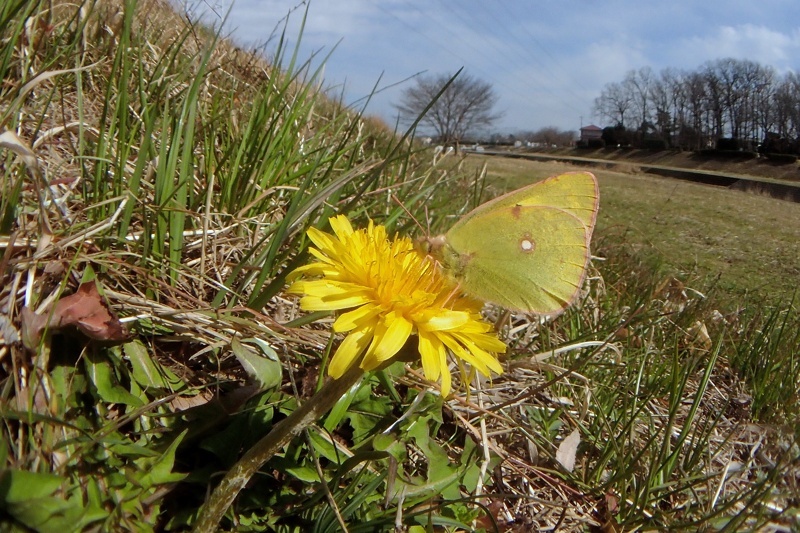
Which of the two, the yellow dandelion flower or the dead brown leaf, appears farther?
the dead brown leaf

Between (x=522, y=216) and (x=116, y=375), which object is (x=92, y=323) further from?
(x=522, y=216)

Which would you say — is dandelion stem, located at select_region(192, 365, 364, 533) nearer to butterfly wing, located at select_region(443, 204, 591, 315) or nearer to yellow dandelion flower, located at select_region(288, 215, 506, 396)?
yellow dandelion flower, located at select_region(288, 215, 506, 396)

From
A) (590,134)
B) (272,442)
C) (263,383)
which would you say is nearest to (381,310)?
(272,442)

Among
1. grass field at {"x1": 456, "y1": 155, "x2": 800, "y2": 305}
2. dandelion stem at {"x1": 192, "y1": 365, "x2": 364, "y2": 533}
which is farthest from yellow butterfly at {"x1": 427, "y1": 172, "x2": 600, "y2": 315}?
grass field at {"x1": 456, "y1": 155, "x2": 800, "y2": 305}

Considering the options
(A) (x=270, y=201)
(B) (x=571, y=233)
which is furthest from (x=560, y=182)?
(A) (x=270, y=201)

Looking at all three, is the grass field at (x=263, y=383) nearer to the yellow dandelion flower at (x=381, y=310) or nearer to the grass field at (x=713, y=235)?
the yellow dandelion flower at (x=381, y=310)

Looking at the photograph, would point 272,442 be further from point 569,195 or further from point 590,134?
point 590,134
